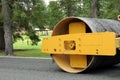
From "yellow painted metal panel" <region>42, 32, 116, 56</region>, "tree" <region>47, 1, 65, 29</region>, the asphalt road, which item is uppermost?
"tree" <region>47, 1, 65, 29</region>

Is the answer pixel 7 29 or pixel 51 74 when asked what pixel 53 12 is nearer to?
pixel 7 29

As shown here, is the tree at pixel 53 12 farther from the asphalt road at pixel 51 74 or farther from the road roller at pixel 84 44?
the road roller at pixel 84 44

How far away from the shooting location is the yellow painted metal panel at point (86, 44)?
8.01 m

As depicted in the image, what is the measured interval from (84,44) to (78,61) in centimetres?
74

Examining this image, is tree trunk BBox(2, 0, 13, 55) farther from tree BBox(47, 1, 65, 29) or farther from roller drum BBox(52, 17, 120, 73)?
roller drum BBox(52, 17, 120, 73)

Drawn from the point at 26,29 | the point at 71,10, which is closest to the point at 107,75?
the point at 26,29

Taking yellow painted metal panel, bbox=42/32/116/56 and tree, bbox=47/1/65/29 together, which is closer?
yellow painted metal panel, bbox=42/32/116/56

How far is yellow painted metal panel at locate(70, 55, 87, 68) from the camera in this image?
29.6ft

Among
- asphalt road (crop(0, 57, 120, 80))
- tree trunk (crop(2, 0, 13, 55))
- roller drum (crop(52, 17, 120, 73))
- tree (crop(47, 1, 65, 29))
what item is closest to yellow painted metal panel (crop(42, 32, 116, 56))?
roller drum (crop(52, 17, 120, 73))

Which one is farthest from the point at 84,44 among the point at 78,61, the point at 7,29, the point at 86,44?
the point at 7,29

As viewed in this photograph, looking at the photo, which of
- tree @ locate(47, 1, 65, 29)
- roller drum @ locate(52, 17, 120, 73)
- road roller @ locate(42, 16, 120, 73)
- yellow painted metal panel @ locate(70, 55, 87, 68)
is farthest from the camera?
tree @ locate(47, 1, 65, 29)

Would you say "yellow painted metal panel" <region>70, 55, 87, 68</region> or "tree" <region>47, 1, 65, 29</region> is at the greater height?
"tree" <region>47, 1, 65, 29</region>

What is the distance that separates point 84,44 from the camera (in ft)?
28.1

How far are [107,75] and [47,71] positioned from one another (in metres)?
1.80
